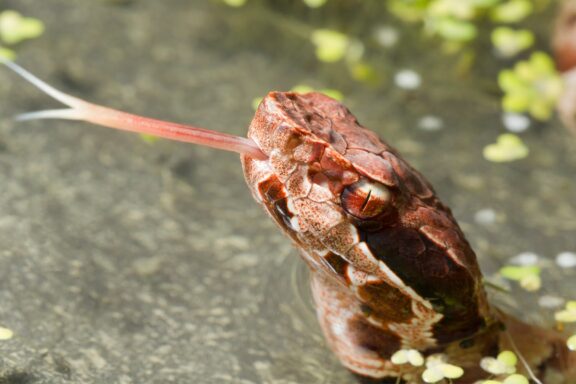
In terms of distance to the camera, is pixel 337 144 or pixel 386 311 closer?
pixel 337 144

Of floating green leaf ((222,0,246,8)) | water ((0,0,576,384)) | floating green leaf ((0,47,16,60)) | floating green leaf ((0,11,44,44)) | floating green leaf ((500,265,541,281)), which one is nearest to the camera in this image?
water ((0,0,576,384))

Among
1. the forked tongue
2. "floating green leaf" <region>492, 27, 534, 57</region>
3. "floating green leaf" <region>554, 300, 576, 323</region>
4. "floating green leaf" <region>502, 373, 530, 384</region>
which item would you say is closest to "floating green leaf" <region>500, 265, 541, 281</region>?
"floating green leaf" <region>554, 300, 576, 323</region>

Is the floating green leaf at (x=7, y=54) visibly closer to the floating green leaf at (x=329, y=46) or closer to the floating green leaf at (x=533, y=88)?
the floating green leaf at (x=329, y=46)

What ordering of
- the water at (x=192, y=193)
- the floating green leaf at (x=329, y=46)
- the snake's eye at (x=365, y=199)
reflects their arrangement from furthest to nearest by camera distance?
the floating green leaf at (x=329, y=46)
the water at (x=192, y=193)
the snake's eye at (x=365, y=199)

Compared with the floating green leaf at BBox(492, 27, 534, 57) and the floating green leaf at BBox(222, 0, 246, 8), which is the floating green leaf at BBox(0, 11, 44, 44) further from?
the floating green leaf at BBox(492, 27, 534, 57)

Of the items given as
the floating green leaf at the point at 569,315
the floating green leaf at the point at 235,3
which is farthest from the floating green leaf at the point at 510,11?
the floating green leaf at the point at 569,315

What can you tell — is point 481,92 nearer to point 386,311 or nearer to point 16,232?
point 386,311

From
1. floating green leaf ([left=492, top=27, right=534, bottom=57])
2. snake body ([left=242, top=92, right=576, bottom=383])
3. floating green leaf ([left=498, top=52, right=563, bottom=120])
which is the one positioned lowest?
snake body ([left=242, top=92, right=576, bottom=383])

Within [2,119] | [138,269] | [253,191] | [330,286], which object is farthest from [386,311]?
[2,119]
